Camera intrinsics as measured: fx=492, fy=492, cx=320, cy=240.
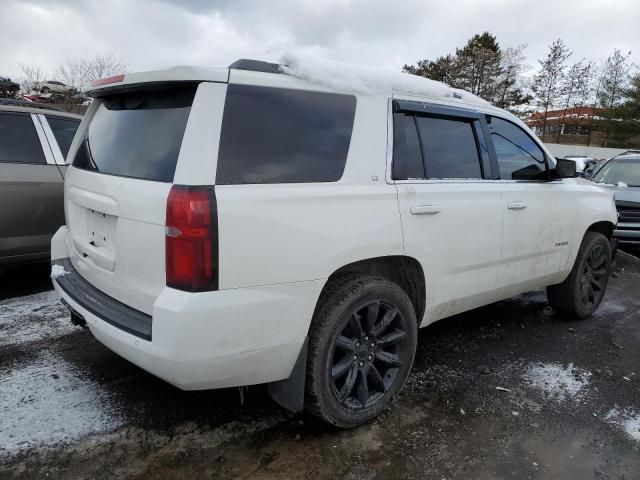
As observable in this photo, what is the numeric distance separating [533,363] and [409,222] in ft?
5.98

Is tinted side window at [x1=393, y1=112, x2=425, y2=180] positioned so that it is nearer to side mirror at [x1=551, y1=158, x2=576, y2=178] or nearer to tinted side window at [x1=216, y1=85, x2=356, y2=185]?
tinted side window at [x1=216, y1=85, x2=356, y2=185]

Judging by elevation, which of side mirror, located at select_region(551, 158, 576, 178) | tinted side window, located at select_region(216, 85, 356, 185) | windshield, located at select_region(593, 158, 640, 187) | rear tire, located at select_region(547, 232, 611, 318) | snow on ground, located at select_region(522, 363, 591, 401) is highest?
tinted side window, located at select_region(216, 85, 356, 185)

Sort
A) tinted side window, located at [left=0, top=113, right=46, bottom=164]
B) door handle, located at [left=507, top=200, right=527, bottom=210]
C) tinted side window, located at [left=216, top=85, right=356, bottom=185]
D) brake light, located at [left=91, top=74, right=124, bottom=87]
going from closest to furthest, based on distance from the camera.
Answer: tinted side window, located at [left=216, top=85, right=356, bottom=185], brake light, located at [left=91, top=74, right=124, bottom=87], door handle, located at [left=507, top=200, right=527, bottom=210], tinted side window, located at [left=0, top=113, right=46, bottom=164]

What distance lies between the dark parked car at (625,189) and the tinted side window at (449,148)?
15.9ft

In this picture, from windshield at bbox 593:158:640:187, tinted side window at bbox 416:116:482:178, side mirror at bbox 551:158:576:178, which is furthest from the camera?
windshield at bbox 593:158:640:187

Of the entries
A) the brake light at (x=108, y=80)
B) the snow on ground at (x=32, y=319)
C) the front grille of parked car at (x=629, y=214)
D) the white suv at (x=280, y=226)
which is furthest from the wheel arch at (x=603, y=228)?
the snow on ground at (x=32, y=319)

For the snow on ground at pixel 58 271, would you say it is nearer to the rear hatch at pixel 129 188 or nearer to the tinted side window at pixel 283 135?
the rear hatch at pixel 129 188

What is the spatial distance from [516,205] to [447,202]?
32.2 inches

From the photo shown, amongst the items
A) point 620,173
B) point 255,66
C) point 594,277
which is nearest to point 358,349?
point 255,66

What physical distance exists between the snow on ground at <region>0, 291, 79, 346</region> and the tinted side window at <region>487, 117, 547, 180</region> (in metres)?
3.54

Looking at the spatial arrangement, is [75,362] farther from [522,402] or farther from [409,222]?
[522,402]

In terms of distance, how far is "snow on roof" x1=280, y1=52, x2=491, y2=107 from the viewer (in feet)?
7.98

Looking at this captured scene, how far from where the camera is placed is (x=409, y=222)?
2766mm

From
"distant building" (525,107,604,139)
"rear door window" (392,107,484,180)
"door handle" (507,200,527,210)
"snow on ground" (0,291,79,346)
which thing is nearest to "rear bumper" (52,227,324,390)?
"rear door window" (392,107,484,180)
